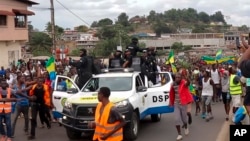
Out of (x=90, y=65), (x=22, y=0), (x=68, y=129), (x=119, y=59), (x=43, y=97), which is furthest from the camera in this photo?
(x=22, y=0)

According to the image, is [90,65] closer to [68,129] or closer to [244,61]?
[68,129]

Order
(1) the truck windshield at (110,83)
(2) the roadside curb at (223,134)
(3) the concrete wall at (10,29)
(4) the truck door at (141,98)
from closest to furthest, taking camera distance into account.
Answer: (2) the roadside curb at (223,134), (4) the truck door at (141,98), (1) the truck windshield at (110,83), (3) the concrete wall at (10,29)

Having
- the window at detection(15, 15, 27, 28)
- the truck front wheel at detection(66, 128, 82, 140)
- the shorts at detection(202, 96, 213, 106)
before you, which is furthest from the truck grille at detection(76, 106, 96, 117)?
the window at detection(15, 15, 27, 28)

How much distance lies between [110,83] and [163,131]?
2011 millimetres

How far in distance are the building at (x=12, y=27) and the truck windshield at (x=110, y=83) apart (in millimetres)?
24914

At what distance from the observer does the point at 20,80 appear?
41.5 ft

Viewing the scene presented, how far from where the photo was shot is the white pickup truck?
1058cm

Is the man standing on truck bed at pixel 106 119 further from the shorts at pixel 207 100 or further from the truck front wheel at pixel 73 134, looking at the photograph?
the shorts at pixel 207 100

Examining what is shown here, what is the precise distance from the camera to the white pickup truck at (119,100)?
1058 centimetres

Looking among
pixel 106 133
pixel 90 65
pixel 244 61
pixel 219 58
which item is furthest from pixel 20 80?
pixel 219 58

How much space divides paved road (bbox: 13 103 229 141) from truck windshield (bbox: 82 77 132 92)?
1.39 m

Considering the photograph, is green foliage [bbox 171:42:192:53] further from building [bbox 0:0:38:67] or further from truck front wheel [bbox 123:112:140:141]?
truck front wheel [bbox 123:112:140:141]

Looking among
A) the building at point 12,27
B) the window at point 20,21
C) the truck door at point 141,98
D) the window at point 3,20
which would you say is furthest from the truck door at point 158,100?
the window at point 20,21

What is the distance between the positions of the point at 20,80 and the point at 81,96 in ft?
7.91
